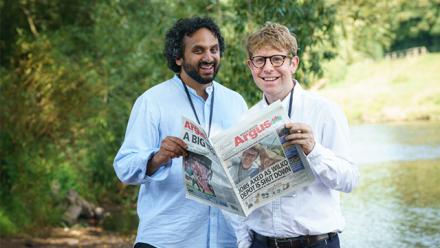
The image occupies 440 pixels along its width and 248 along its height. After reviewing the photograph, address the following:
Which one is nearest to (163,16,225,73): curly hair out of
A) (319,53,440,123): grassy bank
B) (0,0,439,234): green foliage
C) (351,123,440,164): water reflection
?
(0,0,439,234): green foliage

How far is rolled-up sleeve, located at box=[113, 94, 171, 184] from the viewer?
3680mm

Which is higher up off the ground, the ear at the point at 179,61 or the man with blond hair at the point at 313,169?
the ear at the point at 179,61

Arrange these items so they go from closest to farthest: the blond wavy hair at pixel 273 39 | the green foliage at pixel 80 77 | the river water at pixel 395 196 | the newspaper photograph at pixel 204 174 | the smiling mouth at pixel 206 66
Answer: the newspaper photograph at pixel 204 174, the blond wavy hair at pixel 273 39, the smiling mouth at pixel 206 66, the green foliage at pixel 80 77, the river water at pixel 395 196

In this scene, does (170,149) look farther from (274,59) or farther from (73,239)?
(73,239)

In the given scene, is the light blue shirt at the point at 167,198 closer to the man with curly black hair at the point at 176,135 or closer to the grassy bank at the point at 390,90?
the man with curly black hair at the point at 176,135

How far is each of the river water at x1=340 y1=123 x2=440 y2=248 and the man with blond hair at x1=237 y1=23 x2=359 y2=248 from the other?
275 inches

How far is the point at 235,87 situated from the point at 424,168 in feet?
35.7

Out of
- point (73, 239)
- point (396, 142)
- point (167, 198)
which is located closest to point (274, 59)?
point (167, 198)

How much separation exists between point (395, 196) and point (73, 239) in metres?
6.44

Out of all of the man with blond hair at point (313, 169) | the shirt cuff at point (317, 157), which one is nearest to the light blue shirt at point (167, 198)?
the man with blond hair at point (313, 169)

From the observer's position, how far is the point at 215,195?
348 centimetres

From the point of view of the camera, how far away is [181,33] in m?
3.98

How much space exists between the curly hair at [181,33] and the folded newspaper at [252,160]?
70cm

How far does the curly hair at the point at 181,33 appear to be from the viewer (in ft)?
13.0
